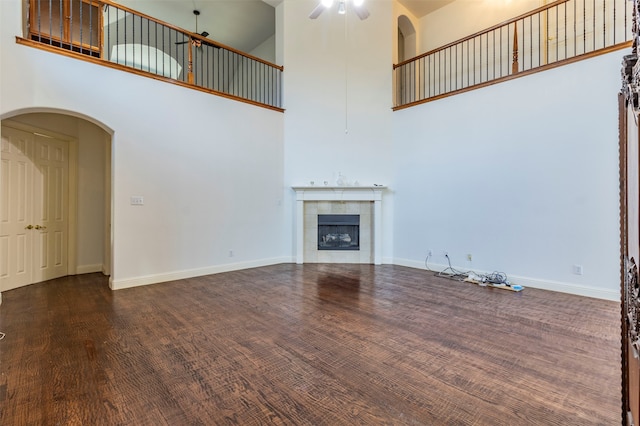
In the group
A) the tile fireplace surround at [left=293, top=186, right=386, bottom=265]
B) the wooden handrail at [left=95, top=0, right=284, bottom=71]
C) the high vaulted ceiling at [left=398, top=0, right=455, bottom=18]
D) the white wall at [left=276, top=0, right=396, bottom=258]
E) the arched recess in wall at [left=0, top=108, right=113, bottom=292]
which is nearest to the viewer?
the wooden handrail at [left=95, top=0, right=284, bottom=71]

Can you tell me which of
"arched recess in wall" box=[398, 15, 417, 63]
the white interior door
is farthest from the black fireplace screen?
the white interior door

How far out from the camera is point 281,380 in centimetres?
201

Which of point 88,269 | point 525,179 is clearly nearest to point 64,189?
point 88,269

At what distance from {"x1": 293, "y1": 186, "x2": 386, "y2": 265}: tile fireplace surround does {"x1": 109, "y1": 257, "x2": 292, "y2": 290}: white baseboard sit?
0.65 meters

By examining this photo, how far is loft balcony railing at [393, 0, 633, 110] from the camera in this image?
14.6 ft

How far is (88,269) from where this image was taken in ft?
17.6

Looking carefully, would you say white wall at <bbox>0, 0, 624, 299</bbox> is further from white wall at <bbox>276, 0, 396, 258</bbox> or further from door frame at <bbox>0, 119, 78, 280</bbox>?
door frame at <bbox>0, 119, 78, 280</bbox>

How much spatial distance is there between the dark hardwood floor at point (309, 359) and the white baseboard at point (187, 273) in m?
0.37

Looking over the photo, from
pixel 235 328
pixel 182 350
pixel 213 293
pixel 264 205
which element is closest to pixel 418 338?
pixel 235 328

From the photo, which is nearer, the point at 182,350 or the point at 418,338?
the point at 182,350

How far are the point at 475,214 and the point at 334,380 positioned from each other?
158 inches

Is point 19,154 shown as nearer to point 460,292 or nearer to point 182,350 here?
point 182,350

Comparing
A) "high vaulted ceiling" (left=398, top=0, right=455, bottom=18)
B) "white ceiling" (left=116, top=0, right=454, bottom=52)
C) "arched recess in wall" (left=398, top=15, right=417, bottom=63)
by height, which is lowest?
"arched recess in wall" (left=398, top=15, right=417, bottom=63)

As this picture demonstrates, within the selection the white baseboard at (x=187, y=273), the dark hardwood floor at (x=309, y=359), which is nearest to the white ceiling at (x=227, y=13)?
the white baseboard at (x=187, y=273)
